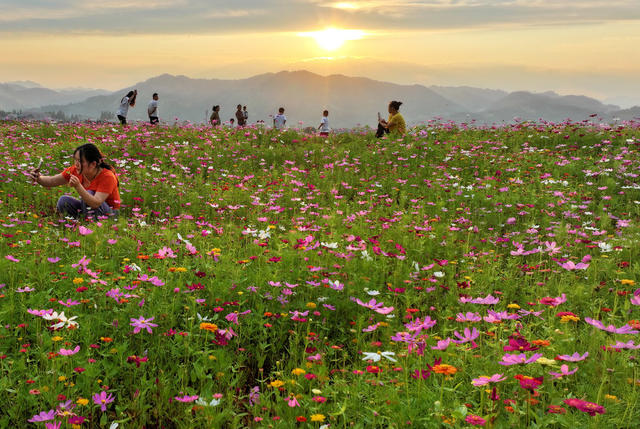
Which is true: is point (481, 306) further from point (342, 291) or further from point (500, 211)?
point (500, 211)

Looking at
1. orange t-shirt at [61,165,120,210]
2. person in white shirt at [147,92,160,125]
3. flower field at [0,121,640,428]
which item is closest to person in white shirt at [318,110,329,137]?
person in white shirt at [147,92,160,125]

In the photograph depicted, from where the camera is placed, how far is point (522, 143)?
38.0 ft

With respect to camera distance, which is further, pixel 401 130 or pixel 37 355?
pixel 401 130

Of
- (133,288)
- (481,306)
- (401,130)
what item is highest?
(401,130)

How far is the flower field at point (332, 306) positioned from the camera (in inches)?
97.1

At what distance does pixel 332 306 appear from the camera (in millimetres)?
3506

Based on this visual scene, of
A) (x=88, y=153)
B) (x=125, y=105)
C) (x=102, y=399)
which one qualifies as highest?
(x=125, y=105)

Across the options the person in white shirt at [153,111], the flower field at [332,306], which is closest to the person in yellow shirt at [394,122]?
the flower field at [332,306]

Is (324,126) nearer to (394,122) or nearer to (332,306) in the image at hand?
(394,122)

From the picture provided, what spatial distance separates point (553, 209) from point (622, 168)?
285 centimetres

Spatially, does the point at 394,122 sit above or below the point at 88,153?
above

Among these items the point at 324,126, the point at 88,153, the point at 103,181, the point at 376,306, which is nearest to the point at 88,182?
the point at 103,181

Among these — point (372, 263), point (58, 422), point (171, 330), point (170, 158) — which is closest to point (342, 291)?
point (372, 263)

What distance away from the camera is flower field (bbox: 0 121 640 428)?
2.47 m
